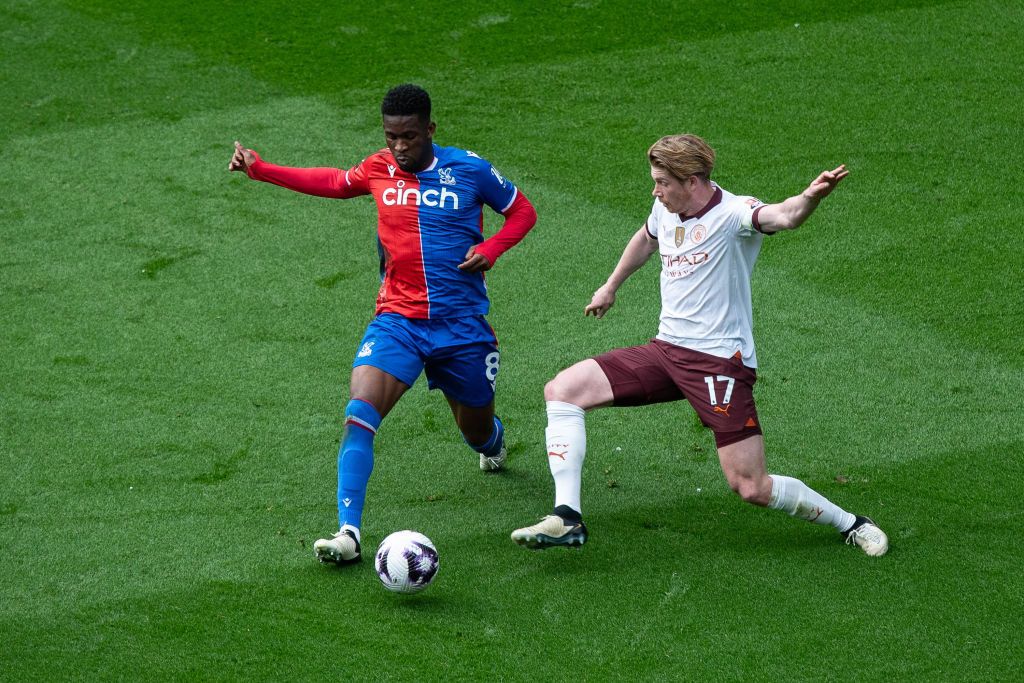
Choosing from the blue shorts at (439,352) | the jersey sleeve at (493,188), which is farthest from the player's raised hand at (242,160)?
the jersey sleeve at (493,188)

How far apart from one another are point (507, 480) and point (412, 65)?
7.02 m

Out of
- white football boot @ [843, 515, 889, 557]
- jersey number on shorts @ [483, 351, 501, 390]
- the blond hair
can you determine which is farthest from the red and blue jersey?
white football boot @ [843, 515, 889, 557]

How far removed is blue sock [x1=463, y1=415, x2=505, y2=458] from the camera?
683 cm

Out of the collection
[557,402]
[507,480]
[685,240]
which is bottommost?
[507,480]

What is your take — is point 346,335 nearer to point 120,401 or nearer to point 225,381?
point 225,381

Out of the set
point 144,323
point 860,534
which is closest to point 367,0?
point 144,323

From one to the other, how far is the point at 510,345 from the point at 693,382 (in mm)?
2801

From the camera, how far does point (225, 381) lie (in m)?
8.09

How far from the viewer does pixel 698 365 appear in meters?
5.92

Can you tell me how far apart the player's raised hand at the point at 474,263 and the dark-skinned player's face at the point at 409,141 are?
0.55 m

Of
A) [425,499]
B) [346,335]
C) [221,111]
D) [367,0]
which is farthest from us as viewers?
[367,0]

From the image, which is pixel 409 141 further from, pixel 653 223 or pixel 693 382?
pixel 693 382

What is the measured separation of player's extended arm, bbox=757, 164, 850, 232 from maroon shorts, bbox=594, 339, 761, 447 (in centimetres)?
68

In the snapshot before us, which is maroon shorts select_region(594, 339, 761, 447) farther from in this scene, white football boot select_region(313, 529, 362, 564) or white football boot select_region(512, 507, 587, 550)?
white football boot select_region(313, 529, 362, 564)
